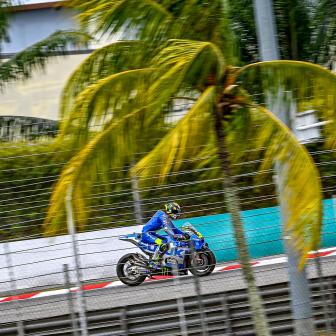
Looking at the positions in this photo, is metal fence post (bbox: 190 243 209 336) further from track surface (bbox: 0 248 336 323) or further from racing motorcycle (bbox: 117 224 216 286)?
racing motorcycle (bbox: 117 224 216 286)

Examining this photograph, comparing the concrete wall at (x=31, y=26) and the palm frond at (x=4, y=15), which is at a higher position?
the concrete wall at (x=31, y=26)

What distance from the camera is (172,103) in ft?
20.9

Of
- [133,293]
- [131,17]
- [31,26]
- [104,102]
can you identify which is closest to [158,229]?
[133,293]

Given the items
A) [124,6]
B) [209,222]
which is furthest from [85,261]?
[124,6]

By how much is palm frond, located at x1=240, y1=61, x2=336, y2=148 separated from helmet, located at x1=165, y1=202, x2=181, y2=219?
2967 millimetres

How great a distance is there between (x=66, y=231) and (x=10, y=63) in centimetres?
461

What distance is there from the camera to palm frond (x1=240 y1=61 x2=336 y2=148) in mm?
6348

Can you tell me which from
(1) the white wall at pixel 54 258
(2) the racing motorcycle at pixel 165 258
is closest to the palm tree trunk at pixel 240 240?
(1) the white wall at pixel 54 258

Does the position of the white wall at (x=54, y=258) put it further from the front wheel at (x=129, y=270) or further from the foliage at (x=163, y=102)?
the foliage at (x=163, y=102)

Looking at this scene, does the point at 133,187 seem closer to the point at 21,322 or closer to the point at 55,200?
the point at 21,322

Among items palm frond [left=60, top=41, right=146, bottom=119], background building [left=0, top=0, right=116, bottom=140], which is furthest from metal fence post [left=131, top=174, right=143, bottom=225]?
background building [left=0, top=0, right=116, bottom=140]

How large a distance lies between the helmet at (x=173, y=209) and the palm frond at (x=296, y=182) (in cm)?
303

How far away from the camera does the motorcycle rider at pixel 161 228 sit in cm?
951

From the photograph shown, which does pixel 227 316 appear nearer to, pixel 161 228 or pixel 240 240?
pixel 240 240
